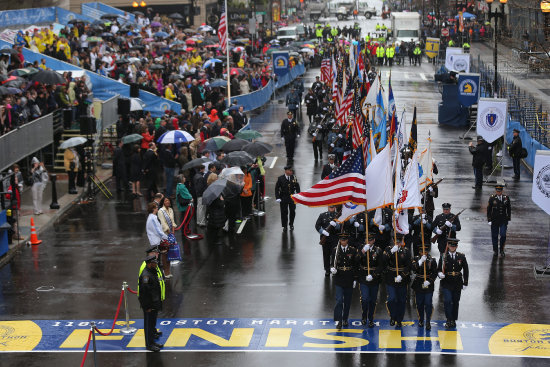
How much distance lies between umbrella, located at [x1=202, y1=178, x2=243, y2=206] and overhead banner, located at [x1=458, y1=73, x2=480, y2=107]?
1778cm

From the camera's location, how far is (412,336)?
612 inches

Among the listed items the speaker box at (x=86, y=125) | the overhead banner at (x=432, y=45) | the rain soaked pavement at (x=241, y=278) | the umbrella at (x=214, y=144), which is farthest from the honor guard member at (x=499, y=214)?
the overhead banner at (x=432, y=45)

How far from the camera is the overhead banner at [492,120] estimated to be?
2834 centimetres

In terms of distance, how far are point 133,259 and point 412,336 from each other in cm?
757

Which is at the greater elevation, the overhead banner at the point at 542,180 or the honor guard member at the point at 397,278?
the overhead banner at the point at 542,180

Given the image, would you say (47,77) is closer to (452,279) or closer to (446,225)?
(446,225)

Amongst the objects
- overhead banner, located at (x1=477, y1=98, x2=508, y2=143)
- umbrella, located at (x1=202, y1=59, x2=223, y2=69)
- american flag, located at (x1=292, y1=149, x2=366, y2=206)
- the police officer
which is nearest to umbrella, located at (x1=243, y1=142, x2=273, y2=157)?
american flag, located at (x1=292, y1=149, x2=366, y2=206)

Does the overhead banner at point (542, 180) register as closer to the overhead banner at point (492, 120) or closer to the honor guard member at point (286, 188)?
the honor guard member at point (286, 188)

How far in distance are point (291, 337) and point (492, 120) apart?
→ 1499 centimetres

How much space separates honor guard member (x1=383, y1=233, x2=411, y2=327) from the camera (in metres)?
15.9

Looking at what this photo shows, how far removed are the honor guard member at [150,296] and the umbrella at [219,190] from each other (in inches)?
245

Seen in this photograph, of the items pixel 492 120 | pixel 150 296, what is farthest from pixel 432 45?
pixel 150 296

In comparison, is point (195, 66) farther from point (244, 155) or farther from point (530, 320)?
point (530, 320)

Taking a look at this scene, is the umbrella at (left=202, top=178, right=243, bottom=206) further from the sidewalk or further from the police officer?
the police officer
